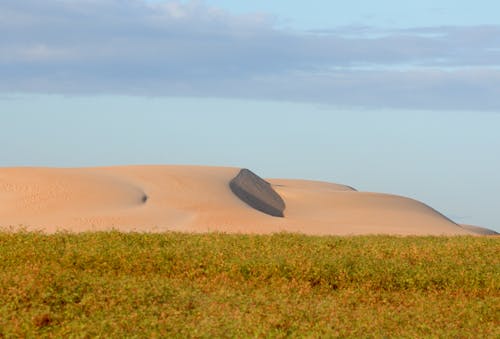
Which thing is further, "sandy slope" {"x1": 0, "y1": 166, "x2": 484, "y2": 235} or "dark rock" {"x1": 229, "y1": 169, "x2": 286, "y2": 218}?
"dark rock" {"x1": 229, "y1": 169, "x2": 286, "y2": 218}

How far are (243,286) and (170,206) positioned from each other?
58.4ft

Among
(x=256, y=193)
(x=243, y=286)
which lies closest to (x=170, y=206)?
(x=256, y=193)

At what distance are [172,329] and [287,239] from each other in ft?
27.6

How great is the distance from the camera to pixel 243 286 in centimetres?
1379

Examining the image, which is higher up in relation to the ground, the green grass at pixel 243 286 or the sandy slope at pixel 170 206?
the sandy slope at pixel 170 206

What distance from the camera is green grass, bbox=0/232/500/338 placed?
34.9 ft

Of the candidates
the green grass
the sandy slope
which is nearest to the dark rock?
the sandy slope

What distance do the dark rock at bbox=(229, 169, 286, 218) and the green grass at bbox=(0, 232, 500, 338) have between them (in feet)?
56.9

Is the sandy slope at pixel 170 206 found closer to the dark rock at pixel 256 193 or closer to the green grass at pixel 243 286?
the dark rock at pixel 256 193

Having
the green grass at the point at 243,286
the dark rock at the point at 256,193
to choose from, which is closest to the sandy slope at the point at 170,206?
the dark rock at the point at 256,193

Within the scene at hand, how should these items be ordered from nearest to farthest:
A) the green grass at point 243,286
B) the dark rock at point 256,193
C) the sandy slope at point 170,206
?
1. the green grass at point 243,286
2. the sandy slope at point 170,206
3. the dark rock at point 256,193

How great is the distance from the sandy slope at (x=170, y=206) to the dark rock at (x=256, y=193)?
463mm

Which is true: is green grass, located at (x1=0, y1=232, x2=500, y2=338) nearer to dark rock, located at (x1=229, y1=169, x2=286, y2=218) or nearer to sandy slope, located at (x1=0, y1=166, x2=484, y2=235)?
sandy slope, located at (x1=0, y1=166, x2=484, y2=235)

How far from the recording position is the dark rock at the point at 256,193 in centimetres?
3666
